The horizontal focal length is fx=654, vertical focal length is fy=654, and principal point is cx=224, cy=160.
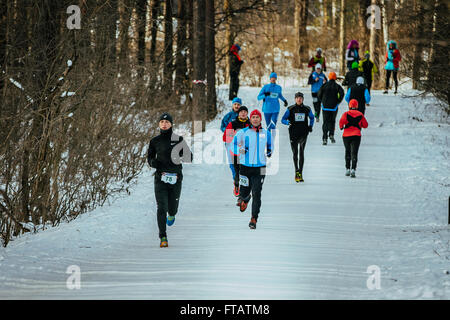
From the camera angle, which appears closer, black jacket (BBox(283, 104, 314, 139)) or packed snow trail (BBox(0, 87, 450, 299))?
packed snow trail (BBox(0, 87, 450, 299))

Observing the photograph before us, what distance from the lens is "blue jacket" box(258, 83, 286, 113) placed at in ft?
57.8

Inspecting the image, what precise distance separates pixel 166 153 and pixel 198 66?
11.4m

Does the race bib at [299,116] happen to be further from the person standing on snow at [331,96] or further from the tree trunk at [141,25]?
the tree trunk at [141,25]

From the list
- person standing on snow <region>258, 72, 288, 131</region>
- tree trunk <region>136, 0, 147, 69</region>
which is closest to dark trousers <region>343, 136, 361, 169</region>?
person standing on snow <region>258, 72, 288, 131</region>

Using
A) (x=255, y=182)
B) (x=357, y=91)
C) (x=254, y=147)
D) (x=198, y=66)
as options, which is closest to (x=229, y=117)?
(x=254, y=147)

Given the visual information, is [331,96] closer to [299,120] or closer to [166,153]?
[299,120]

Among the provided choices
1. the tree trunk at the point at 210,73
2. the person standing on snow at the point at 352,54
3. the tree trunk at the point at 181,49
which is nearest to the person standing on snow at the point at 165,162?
the tree trunk at the point at 181,49

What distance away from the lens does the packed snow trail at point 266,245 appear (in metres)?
7.20

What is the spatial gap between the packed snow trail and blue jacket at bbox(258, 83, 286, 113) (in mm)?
2456

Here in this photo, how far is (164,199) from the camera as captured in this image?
9.33m

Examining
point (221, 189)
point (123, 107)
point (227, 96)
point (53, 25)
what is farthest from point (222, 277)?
point (227, 96)

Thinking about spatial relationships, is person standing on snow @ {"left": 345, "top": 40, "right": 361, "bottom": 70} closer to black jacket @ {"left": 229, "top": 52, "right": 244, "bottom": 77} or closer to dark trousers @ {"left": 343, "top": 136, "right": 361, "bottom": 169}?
black jacket @ {"left": 229, "top": 52, "right": 244, "bottom": 77}
